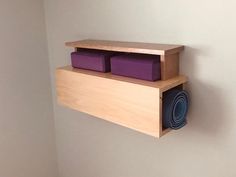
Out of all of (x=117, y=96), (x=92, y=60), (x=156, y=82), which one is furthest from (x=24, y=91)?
(x=156, y=82)

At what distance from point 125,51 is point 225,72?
0.30 m

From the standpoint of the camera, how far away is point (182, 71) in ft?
3.00

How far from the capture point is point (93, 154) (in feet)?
4.28

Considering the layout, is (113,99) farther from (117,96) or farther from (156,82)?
(156,82)

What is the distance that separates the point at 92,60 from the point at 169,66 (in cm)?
27

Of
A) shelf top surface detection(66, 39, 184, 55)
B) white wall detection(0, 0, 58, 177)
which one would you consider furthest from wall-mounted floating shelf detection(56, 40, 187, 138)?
white wall detection(0, 0, 58, 177)

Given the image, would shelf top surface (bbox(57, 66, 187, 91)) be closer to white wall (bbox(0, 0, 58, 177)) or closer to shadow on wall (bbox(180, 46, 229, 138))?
shadow on wall (bbox(180, 46, 229, 138))

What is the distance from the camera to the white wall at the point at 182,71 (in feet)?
2.71

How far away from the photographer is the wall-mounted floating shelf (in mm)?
835

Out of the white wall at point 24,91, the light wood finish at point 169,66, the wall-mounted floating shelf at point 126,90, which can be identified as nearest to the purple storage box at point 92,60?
the wall-mounted floating shelf at point 126,90

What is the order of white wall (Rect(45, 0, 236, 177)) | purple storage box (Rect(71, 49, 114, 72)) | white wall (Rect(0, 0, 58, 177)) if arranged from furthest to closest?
white wall (Rect(0, 0, 58, 177))
purple storage box (Rect(71, 49, 114, 72))
white wall (Rect(45, 0, 236, 177))

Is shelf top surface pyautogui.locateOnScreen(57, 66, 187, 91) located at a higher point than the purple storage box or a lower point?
lower

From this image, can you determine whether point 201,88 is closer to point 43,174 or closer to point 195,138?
point 195,138

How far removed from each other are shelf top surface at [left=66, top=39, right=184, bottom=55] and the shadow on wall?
0.17 feet
